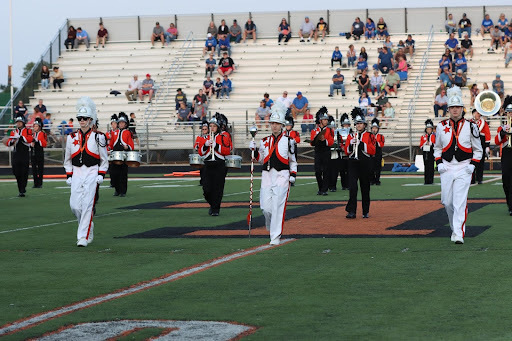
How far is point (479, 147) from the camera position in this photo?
13477 mm

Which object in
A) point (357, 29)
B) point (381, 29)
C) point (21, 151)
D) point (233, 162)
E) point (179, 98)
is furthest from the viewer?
point (357, 29)

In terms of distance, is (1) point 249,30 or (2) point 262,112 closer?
(2) point 262,112

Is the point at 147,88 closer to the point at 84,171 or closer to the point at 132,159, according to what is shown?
the point at 132,159

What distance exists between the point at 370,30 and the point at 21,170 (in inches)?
873

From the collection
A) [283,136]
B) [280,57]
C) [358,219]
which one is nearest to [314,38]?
[280,57]

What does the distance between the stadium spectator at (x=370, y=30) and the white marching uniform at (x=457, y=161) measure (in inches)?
1209

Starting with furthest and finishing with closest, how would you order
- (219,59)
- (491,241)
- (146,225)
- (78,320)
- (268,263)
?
(219,59), (146,225), (491,241), (268,263), (78,320)

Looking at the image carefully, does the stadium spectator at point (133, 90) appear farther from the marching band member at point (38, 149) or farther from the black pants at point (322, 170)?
the black pants at point (322, 170)

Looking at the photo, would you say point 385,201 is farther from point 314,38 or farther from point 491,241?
point 314,38

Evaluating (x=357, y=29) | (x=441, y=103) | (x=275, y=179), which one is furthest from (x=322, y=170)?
(x=357, y=29)

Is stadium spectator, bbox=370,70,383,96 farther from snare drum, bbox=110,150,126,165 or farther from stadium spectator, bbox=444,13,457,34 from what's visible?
snare drum, bbox=110,150,126,165

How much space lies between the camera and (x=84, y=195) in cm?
1378

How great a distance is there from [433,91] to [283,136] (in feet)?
88.6

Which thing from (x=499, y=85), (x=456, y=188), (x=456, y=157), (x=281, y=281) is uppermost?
(x=499, y=85)
